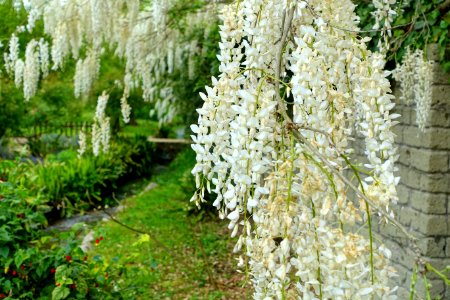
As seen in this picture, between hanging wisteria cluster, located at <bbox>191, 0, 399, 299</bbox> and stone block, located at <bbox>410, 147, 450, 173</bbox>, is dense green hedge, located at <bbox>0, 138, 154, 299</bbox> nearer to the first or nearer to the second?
hanging wisteria cluster, located at <bbox>191, 0, 399, 299</bbox>

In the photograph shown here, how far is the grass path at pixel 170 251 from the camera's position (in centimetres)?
445

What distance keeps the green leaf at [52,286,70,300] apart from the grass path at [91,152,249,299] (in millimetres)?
563

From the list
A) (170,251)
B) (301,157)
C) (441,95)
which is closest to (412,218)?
(441,95)

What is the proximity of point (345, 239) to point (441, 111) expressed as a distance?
2.42 m

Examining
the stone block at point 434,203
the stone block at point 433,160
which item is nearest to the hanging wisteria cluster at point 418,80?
the stone block at point 433,160

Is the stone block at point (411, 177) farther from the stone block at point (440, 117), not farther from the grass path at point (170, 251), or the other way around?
the grass path at point (170, 251)

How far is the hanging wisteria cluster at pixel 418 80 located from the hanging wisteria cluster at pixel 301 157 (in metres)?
1.69

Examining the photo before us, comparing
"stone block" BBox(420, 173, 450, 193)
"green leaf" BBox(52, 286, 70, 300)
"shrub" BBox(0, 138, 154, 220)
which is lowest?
"shrub" BBox(0, 138, 154, 220)

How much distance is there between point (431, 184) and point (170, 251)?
8.13ft

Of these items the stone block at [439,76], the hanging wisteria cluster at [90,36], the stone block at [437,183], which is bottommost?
the stone block at [437,183]

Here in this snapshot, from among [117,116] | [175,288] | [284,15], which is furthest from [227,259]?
[117,116]

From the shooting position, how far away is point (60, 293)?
2869mm

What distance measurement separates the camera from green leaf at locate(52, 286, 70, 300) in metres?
2.84

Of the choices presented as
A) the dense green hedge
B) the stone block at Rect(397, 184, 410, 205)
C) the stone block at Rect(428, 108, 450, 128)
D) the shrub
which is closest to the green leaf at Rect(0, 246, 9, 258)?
the dense green hedge
